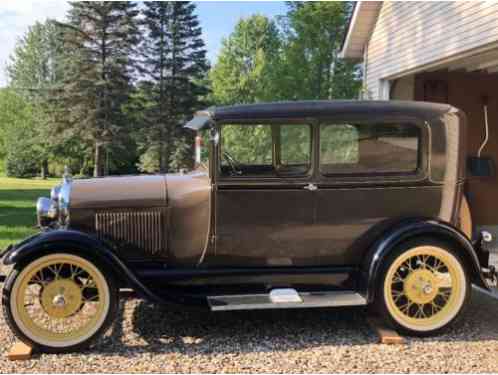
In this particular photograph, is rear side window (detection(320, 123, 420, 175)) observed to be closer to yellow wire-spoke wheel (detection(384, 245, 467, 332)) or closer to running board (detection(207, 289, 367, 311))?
yellow wire-spoke wheel (detection(384, 245, 467, 332))

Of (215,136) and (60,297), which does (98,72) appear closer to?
(215,136)

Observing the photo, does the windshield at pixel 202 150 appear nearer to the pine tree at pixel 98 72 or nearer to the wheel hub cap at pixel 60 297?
the wheel hub cap at pixel 60 297

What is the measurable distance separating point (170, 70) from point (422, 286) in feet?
105

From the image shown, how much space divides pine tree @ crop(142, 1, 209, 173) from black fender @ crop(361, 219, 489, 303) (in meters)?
29.3

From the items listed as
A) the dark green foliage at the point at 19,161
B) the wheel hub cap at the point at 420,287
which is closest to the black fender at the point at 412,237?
the wheel hub cap at the point at 420,287

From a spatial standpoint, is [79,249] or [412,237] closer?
[79,249]

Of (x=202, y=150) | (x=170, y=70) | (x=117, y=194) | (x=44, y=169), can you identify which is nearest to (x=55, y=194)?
(x=117, y=194)

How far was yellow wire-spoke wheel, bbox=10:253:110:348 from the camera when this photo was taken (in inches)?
135

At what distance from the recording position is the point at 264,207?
375 centimetres

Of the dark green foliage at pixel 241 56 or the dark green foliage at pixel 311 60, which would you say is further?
the dark green foliage at pixel 241 56

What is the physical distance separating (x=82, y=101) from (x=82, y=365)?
98.4 feet

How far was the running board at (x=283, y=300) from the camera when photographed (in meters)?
3.57

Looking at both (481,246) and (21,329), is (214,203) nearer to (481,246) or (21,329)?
(21,329)

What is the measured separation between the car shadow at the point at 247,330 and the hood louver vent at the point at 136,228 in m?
0.70
